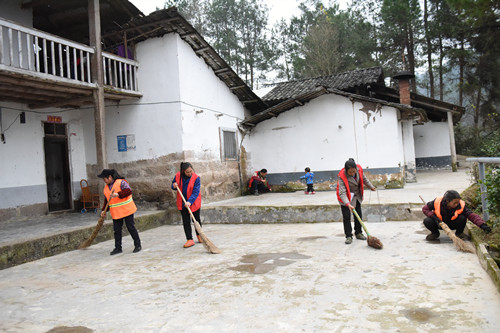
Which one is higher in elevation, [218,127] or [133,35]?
[133,35]

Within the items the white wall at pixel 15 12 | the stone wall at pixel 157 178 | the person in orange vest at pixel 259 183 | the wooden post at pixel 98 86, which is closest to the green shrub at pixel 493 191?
the stone wall at pixel 157 178

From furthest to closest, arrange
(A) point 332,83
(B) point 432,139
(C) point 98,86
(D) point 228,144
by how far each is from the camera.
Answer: (B) point 432,139, (A) point 332,83, (D) point 228,144, (C) point 98,86

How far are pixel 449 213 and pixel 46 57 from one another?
25.6 feet

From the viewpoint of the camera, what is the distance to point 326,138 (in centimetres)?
1212

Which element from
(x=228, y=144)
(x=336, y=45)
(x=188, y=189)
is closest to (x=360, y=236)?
(x=188, y=189)

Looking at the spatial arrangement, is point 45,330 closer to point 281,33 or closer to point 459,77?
point 459,77

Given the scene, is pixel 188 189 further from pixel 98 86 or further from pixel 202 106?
pixel 202 106

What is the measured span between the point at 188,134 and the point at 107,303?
6644mm

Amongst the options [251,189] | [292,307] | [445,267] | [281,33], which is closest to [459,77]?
[281,33]

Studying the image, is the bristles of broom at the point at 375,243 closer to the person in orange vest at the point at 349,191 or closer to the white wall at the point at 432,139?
the person in orange vest at the point at 349,191

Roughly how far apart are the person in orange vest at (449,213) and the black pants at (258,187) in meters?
7.54

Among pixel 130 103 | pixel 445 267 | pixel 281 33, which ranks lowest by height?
pixel 445 267

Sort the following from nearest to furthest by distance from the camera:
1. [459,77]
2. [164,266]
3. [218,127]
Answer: [164,266], [218,127], [459,77]

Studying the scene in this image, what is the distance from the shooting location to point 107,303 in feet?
12.0
